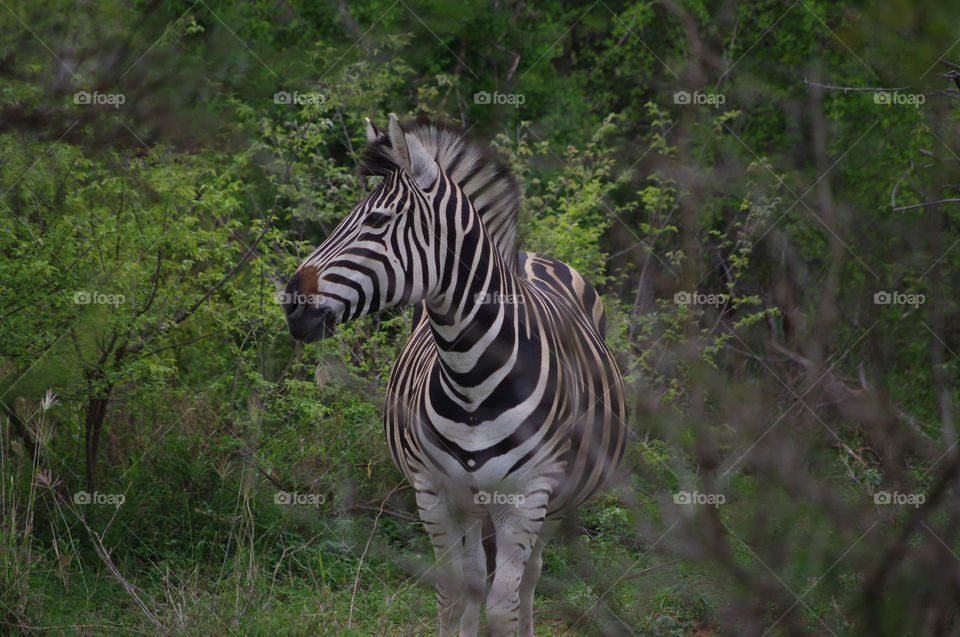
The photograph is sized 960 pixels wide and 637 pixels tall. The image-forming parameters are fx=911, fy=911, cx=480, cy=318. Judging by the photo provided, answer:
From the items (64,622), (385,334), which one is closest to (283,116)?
(385,334)

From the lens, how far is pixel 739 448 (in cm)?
100

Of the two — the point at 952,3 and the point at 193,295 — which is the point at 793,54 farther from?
the point at 952,3

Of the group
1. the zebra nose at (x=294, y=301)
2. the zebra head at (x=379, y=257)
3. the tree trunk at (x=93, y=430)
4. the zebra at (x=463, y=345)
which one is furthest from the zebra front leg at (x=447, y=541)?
the tree trunk at (x=93, y=430)

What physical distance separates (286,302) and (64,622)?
208cm

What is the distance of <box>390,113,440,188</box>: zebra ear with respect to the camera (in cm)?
377

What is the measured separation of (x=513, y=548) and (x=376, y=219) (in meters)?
1.52

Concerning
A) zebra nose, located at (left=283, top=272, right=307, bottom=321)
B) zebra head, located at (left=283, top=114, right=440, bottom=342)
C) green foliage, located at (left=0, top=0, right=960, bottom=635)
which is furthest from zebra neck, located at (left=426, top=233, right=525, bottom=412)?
green foliage, located at (left=0, top=0, right=960, bottom=635)

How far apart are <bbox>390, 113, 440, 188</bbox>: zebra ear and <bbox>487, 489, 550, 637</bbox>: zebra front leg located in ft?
4.63

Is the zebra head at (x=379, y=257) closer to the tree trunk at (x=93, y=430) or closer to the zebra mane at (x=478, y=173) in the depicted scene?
the zebra mane at (x=478, y=173)

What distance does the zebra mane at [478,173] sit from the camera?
423 centimetres

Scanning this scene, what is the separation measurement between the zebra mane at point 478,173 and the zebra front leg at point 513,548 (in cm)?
114

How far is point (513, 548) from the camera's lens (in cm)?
391

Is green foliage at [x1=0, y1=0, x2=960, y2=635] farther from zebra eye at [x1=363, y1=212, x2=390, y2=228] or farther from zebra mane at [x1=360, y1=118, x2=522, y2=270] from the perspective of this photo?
zebra eye at [x1=363, y1=212, x2=390, y2=228]

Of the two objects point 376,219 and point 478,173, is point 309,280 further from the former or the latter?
point 478,173
